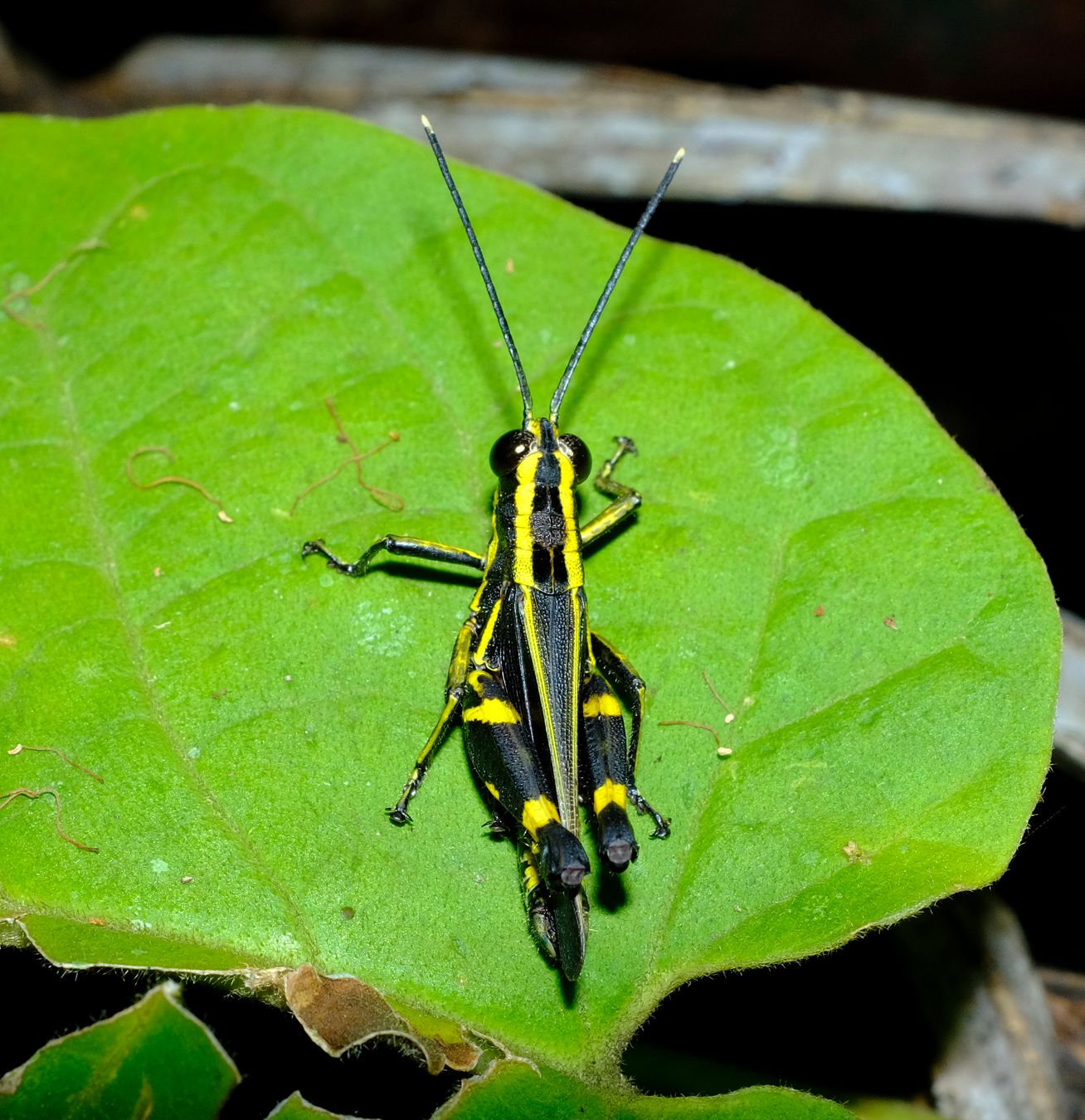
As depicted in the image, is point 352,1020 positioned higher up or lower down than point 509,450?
lower down

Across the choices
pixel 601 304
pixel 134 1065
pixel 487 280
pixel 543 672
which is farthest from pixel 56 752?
pixel 601 304

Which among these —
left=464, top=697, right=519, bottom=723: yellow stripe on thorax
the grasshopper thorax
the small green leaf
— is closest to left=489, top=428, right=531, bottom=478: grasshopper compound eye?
the grasshopper thorax

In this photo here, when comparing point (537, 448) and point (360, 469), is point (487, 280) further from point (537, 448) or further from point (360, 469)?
Answer: point (360, 469)

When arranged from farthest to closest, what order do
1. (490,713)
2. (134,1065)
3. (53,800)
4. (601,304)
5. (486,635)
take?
1. (601,304)
2. (486,635)
3. (490,713)
4. (53,800)
5. (134,1065)

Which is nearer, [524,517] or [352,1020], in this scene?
[352,1020]

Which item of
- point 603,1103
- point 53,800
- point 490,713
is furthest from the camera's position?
point 490,713

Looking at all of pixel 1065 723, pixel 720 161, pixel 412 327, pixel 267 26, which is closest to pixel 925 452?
pixel 1065 723
